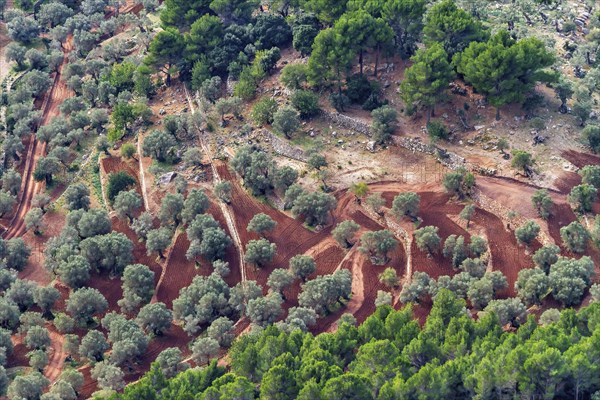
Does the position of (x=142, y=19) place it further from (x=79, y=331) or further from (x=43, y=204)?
(x=79, y=331)

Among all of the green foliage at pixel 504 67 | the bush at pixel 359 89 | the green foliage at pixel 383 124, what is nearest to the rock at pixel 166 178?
the bush at pixel 359 89

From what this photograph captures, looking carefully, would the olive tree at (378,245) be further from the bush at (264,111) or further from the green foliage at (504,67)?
the bush at (264,111)

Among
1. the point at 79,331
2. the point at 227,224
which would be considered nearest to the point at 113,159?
the point at 227,224

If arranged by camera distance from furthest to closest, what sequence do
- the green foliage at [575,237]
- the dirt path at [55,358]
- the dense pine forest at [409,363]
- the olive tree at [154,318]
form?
the green foliage at [575,237] < the olive tree at [154,318] < the dirt path at [55,358] < the dense pine forest at [409,363]

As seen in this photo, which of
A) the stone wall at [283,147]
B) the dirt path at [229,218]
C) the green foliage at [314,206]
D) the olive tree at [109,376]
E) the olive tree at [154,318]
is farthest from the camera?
the stone wall at [283,147]

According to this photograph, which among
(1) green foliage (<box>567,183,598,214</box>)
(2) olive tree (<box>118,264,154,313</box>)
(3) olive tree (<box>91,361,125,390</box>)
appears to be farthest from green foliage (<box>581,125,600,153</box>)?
(3) olive tree (<box>91,361,125,390</box>)

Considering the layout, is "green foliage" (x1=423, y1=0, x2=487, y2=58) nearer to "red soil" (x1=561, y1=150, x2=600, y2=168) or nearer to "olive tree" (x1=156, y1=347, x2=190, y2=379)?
"red soil" (x1=561, y1=150, x2=600, y2=168)

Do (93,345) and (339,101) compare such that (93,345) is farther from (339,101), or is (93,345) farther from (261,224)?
(339,101)
